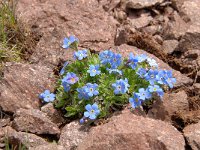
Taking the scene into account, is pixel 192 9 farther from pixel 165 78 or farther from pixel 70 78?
pixel 70 78

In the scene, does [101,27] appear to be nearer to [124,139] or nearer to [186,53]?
[186,53]

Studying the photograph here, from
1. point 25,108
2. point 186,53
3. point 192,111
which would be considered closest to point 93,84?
point 25,108

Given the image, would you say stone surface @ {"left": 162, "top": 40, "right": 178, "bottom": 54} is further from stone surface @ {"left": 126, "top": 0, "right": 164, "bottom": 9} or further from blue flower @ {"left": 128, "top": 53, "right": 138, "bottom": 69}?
blue flower @ {"left": 128, "top": 53, "right": 138, "bottom": 69}

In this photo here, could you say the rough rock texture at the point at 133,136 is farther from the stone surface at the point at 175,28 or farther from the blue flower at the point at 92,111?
the stone surface at the point at 175,28

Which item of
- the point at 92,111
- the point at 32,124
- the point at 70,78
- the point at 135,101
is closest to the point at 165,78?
the point at 135,101

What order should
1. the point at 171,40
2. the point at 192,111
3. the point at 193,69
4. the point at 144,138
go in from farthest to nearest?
the point at 171,40 < the point at 193,69 < the point at 192,111 < the point at 144,138

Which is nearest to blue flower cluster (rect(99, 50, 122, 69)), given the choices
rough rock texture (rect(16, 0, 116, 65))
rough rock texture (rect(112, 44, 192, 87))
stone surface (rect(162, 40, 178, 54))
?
rough rock texture (rect(112, 44, 192, 87))

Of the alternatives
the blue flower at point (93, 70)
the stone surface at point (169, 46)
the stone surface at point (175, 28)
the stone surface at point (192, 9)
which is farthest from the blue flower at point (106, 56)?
the stone surface at point (192, 9)
